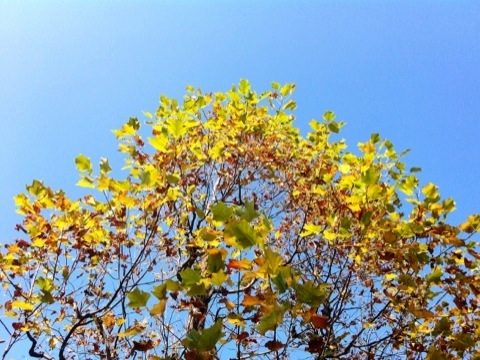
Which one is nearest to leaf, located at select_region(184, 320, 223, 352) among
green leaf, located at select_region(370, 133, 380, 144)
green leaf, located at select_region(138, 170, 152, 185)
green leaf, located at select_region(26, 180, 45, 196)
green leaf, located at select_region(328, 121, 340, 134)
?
green leaf, located at select_region(138, 170, 152, 185)

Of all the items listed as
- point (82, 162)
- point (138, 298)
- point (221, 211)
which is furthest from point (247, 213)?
point (82, 162)

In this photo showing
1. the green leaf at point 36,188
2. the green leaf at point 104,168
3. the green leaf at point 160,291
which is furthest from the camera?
the green leaf at point 36,188

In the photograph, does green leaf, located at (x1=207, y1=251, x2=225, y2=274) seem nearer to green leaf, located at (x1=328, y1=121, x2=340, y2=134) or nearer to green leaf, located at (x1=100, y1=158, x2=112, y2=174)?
green leaf, located at (x1=100, y1=158, x2=112, y2=174)

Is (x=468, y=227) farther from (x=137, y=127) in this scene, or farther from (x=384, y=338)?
(x=137, y=127)

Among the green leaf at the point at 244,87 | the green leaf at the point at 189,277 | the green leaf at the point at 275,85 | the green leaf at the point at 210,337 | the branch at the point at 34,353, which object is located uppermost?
the green leaf at the point at 275,85

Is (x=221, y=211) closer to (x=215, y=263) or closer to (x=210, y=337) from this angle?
(x=215, y=263)

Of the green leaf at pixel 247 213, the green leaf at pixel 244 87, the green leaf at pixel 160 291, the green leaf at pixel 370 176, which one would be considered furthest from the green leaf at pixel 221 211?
the green leaf at pixel 244 87

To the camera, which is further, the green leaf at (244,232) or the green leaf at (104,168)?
the green leaf at (104,168)

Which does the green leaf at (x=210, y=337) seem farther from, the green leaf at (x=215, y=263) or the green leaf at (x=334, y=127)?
the green leaf at (x=334, y=127)

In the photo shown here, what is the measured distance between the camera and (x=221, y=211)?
2039 millimetres

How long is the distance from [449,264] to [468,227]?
44 centimetres

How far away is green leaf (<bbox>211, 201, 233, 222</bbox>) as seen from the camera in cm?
203

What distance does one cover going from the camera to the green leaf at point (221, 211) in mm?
2033

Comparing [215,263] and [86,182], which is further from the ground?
[86,182]
